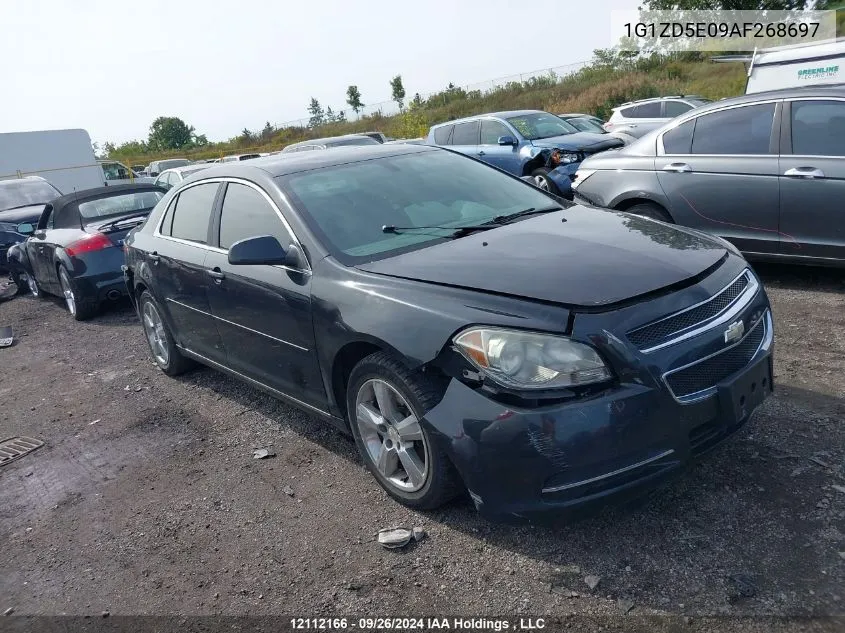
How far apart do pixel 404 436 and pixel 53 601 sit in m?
1.77

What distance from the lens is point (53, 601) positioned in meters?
3.22

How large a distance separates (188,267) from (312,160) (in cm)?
118

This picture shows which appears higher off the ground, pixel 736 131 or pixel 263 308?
pixel 736 131

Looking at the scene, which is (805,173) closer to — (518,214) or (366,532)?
(518,214)

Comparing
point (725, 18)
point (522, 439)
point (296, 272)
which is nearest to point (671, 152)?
point (296, 272)

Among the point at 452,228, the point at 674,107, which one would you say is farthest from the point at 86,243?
the point at 674,107

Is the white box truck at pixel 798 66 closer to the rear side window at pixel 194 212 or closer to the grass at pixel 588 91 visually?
the rear side window at pixel 194 212

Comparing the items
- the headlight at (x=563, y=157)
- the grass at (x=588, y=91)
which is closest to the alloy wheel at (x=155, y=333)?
the headlight at (x=563, y=157)

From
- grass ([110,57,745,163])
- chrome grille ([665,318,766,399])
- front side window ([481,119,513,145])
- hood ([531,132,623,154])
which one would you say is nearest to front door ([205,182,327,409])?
chrome grille ([665,318,766,399])

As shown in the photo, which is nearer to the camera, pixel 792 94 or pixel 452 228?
pixel 452 228

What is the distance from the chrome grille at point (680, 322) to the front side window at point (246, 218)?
203cm

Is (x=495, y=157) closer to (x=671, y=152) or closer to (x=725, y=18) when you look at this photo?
(x=671, y=152)

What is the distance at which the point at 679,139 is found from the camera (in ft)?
21.7

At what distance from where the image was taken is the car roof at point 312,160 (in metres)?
4.38
